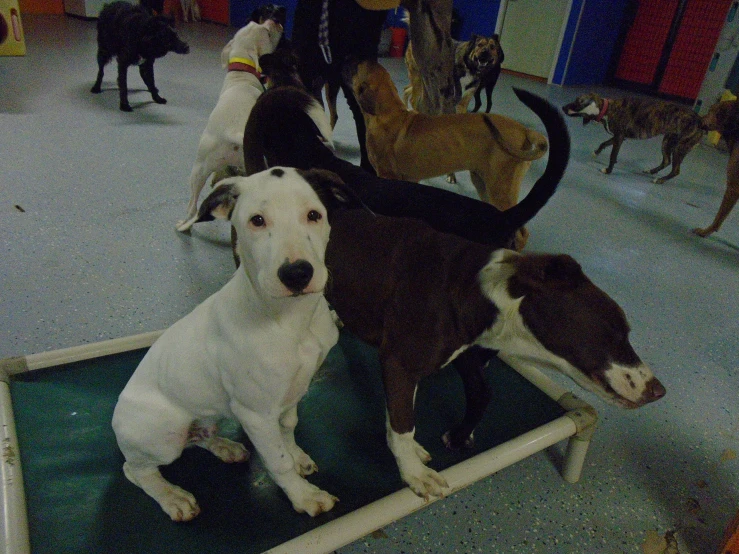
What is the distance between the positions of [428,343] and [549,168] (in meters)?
0.78

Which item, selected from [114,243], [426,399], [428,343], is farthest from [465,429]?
[114,243]

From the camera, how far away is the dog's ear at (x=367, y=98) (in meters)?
2.87

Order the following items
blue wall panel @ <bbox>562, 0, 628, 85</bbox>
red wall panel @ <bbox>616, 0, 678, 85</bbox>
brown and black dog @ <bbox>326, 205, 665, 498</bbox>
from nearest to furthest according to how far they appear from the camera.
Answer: brown and black dog @ <bbox>326, 205, 665, 498</bbox> < red wall panel @ <bbox>616, 0, 678, 85</bbox> < blue wall panel @ <bbox>562, 0, 628, 85</bbox>

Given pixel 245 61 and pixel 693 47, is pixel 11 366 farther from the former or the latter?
→ pixel 693 47

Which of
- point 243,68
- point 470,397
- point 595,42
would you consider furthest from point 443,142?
point 595,42

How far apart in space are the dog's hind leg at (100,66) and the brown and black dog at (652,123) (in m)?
4.77

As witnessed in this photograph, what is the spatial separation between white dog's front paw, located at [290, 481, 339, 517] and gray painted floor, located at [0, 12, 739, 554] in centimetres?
16

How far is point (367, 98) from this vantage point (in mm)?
2881

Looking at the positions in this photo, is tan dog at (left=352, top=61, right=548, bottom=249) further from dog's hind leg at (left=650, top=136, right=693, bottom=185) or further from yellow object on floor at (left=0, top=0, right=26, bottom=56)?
yellow object on floor at (left=0, top=0, right=26, bottom=56)

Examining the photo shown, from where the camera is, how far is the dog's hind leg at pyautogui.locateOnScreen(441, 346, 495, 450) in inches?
59.0

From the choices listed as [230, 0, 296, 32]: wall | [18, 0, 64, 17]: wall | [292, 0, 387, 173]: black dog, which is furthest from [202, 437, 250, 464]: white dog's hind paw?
[18, 0, 64, 17]: wall

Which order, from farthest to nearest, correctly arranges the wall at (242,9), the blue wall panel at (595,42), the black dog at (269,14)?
the wall at (242,9) → the blue wall panel at (595,42) → the black dog at (269,14)

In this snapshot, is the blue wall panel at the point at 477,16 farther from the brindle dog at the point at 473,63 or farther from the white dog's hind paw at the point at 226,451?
the white dog's hind paw at the point at 226,451

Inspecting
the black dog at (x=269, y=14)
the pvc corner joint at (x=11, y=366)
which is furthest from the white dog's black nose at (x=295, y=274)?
the black dog at (x=269, y=14)
